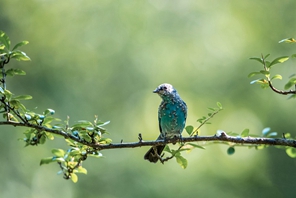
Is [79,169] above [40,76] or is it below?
below

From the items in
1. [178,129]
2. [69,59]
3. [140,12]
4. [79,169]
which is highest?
[140,12]

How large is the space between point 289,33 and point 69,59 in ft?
21.8

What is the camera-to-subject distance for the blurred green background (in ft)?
42.0

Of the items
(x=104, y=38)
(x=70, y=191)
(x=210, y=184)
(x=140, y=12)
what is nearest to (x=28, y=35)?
(x=104, y=38)

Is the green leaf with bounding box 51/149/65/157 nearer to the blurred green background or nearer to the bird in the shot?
the bird

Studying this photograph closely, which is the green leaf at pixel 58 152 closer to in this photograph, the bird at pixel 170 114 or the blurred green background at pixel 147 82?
the bird at pixel 170 114

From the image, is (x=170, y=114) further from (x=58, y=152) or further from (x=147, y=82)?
(x=147, y=82)

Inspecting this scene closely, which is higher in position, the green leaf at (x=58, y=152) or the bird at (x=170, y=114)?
the bird at (x=170, y=114)

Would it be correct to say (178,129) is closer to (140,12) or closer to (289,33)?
(289,33)

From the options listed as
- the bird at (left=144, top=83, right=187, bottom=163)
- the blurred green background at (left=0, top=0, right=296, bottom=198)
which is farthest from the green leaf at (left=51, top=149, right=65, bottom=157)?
the blurred green background at (left=0, top=0, right=296, bottom=198)

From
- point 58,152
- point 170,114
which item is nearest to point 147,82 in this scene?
point 170,114

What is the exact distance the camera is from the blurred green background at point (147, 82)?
42.0 feet

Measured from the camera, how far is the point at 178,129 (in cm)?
612

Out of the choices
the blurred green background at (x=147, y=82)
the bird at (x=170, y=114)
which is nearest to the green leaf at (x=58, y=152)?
the bird at (x=170, y=114)
